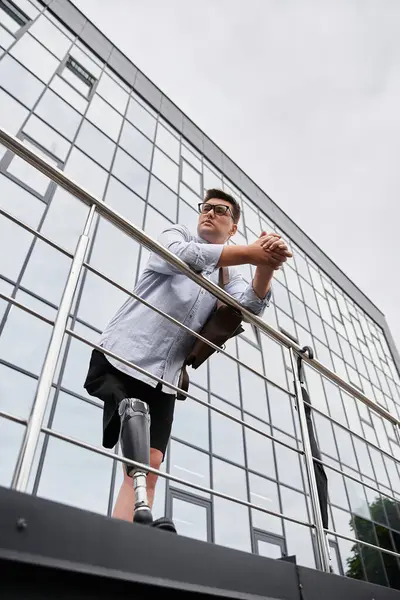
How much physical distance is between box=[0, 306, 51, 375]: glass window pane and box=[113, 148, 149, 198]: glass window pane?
183 inches

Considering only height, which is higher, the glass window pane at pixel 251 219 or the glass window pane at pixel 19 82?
the glass window pane at pixel 251 219

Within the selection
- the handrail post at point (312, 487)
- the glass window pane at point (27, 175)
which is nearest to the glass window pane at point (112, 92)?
the glass window pane at point (27, 175)

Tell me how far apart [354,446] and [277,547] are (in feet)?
18.3

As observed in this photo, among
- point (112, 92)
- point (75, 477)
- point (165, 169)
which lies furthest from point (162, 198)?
point (75, 477)

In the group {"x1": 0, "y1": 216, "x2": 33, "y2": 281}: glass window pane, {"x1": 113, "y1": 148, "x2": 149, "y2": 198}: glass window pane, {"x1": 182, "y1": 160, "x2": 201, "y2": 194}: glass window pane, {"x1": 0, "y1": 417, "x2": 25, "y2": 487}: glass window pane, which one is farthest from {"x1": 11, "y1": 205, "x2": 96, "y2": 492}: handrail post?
{"x1": 182, "y1": 160, "x2": 201, "y2": 194}: glass window pane

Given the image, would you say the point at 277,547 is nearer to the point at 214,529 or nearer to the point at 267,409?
the point at 214,529

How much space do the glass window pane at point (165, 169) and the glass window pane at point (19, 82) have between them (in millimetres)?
3244

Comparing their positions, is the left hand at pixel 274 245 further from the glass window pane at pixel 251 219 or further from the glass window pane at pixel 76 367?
the glass window pane at pixel 251 219

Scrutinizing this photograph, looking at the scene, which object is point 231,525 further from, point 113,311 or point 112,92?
point 112,92

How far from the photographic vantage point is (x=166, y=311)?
1849mm

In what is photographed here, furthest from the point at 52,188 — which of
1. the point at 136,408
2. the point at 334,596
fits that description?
the point at 334,596

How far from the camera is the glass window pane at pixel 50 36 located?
10.1 m

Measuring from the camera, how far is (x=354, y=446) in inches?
517

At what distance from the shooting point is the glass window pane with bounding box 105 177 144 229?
942cm
